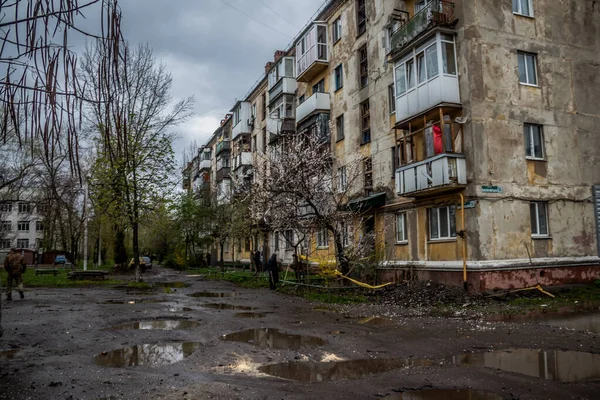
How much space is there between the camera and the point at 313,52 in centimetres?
2839

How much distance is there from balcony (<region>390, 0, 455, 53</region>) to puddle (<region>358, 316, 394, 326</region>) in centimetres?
1126

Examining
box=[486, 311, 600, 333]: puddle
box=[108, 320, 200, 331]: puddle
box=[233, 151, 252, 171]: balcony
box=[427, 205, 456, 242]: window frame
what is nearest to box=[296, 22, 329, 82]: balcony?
box=[233, 151, 252, 171]: balcony

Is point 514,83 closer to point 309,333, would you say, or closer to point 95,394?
point 309,333

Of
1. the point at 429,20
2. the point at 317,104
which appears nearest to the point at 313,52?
the point at 317,104

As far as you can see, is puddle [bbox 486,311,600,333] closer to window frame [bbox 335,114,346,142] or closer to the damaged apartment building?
the damaged apartment building

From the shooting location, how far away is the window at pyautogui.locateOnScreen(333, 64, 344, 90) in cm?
2689

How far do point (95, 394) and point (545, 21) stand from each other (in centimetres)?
2043

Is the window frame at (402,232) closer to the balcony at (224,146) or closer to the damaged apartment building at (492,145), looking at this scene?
the damaged apartment building at (492,145)

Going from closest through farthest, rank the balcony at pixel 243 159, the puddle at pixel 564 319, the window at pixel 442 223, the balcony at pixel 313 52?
1. the puddle at pixel 564 319
2. the window at pixel 442 223
3. the balcony at pixel 313 52
4. the balcony at pixel 243 159

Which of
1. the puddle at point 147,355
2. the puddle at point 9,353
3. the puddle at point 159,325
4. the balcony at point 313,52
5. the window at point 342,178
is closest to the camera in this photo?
the puddle at point 147,355

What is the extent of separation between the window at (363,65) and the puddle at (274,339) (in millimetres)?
17366

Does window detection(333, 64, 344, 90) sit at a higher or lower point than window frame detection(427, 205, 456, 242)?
higher

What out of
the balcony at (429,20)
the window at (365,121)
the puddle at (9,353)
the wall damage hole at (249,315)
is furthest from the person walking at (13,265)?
the balcony at (429,20)

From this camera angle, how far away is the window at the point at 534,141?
18.0m
